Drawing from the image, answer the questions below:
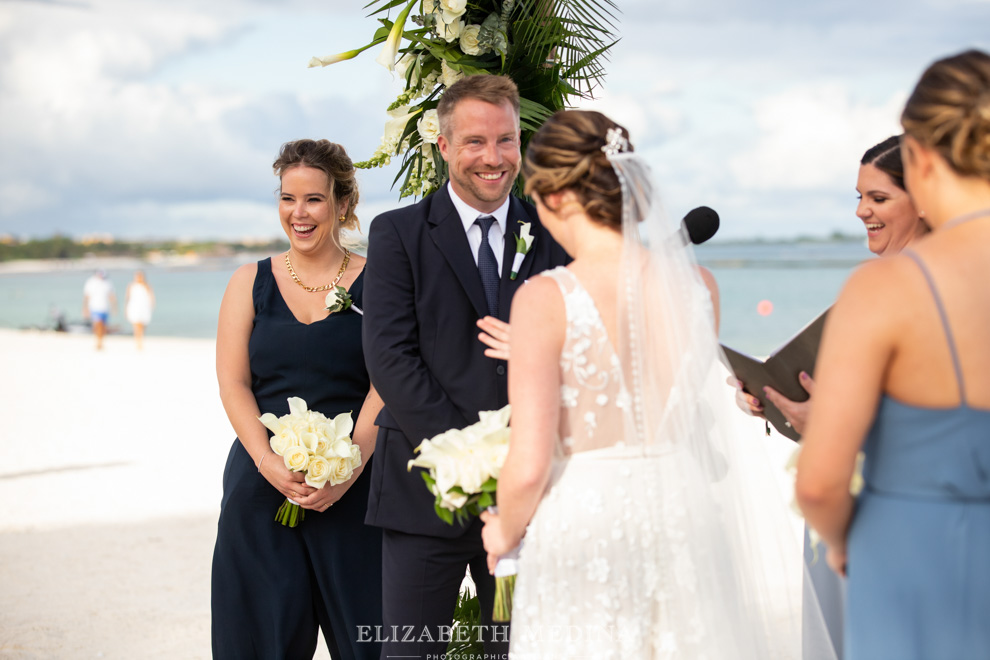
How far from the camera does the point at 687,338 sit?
2.42m

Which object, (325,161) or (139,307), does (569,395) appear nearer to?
(325,161)

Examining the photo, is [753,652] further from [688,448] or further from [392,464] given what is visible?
[392,464]

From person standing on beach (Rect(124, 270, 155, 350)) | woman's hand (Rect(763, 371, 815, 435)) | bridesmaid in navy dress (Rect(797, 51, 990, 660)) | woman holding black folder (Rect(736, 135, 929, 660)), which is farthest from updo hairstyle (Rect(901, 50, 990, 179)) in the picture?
person standing on beach (Rect(124, 270, 155, 350))

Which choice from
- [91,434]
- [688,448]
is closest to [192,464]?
[91,434]

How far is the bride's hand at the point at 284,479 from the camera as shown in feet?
11.7

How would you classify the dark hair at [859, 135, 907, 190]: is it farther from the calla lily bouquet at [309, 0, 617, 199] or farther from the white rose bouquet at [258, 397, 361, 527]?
the white rose bouquet at [258, 397, 361, 527]

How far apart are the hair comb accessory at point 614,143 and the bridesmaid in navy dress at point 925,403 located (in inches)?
29.5

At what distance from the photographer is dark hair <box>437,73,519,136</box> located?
10.5 ft

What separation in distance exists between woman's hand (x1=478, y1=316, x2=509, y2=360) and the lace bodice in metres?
0.55

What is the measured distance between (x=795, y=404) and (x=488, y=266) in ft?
4.05

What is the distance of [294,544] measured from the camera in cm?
378

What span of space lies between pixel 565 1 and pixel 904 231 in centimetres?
171

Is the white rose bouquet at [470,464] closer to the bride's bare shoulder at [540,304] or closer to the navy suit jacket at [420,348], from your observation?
the bride's bare shoulder at [540,304]

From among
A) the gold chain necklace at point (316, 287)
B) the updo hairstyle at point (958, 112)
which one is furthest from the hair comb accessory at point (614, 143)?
the gold chain necklace at point (316, 287)
